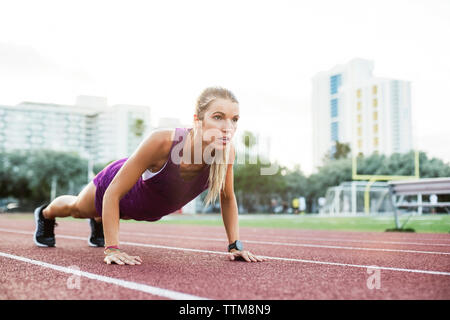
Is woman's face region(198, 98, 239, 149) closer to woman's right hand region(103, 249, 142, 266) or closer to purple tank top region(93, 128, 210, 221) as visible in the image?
purple tank top region(93, 128, 210, 221)

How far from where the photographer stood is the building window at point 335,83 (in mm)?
67625

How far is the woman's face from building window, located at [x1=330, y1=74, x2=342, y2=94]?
66660mm

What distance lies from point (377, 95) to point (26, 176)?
3802 cm

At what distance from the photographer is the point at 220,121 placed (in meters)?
3.35

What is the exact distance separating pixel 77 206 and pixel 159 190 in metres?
1.15

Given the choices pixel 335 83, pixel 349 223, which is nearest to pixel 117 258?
pixel 349 223

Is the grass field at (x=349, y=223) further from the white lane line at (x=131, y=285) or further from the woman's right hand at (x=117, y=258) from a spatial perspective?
the white lane line at (x=131, y=285)

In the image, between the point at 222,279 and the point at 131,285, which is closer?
the point at 131,285

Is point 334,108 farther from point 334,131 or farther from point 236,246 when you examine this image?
point 236,246

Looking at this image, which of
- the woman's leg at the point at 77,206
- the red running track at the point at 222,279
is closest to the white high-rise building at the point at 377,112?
the woman's leg at the point at 77,206

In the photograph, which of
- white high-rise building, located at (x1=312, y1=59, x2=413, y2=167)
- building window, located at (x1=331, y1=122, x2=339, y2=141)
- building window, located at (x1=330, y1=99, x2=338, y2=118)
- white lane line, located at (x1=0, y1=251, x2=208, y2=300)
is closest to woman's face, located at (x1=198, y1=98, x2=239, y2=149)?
white lane line, located at (x1=0, y1=251, x2=208, y2=300)

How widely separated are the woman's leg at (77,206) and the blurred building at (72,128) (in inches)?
5158

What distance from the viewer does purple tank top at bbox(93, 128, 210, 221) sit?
11.9 ft
